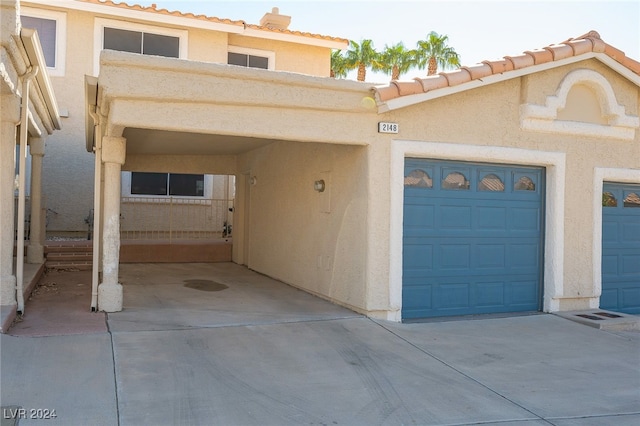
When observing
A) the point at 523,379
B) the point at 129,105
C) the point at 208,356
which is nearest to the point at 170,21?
the point at 129,105

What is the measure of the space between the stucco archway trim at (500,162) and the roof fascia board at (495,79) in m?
0.54

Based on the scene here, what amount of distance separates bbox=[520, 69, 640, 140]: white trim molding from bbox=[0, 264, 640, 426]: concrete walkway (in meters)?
2.98

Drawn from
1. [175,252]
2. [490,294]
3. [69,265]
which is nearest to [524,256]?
[490,294]

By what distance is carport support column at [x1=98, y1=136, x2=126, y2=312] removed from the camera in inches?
296

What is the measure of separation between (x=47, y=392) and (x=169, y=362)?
1187 millimetres

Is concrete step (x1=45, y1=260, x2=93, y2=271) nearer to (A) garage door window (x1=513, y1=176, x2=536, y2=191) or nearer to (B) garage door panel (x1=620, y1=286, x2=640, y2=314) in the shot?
(A) garage door window (x1=513, y1=176, x2=536, y2=191)

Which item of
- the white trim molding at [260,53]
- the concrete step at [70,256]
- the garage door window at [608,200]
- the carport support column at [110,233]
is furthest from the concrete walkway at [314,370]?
the white trim molding at [260,53]

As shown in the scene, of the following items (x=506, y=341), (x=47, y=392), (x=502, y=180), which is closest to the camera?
(x=47, y=392)

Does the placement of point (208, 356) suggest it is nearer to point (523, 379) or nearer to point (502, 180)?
point (523, 379)

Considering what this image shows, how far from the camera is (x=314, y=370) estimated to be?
5.74 metres

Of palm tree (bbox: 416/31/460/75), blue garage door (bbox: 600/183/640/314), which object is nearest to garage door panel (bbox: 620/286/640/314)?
blue garage door (bbox: 600/183/640/314)

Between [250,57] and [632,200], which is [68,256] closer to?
[250,57]

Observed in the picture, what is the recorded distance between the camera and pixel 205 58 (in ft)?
Result: 51.6

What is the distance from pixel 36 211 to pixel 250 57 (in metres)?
7.66
